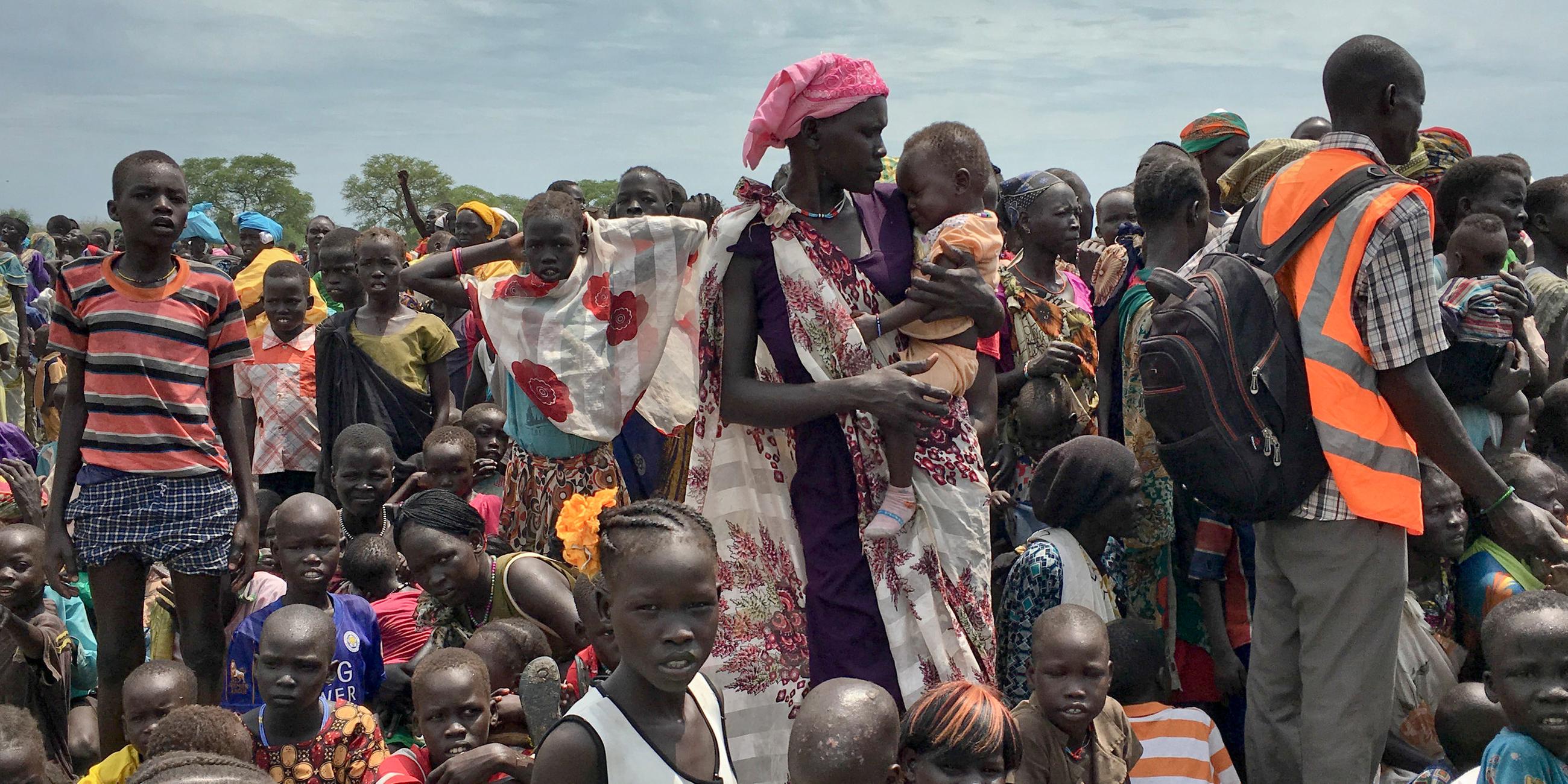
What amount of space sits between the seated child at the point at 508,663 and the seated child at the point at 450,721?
0.43 feet

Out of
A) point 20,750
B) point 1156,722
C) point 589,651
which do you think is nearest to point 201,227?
point 20,750

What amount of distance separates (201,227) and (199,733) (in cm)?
790

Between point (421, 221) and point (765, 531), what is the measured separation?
26.8 ft

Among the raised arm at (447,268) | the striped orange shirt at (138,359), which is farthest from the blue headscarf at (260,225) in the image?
the striped orange shirt at (138,359)

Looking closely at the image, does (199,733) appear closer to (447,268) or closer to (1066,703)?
(1066,703)

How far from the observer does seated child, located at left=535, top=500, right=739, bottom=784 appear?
7.65 ft

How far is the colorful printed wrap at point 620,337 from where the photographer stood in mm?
5160

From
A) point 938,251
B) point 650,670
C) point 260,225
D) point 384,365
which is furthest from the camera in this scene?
point 260,225

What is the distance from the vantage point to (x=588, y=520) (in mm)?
4023

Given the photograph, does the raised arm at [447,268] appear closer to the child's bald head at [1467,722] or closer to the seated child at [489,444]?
the seated child at [489,444]

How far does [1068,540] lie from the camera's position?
3961mm

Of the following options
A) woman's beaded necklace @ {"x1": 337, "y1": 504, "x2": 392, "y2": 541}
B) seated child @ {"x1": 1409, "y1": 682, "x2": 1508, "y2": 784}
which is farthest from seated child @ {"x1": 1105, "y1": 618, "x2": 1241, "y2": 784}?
woman's beaded necklace @ {"x1": 337, "y1": 504, "x2": 392, "y2": 541}

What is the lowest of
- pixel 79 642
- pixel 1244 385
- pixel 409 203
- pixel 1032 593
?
pixel 79 642

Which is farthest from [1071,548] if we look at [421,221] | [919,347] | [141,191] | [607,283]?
[421,221]
